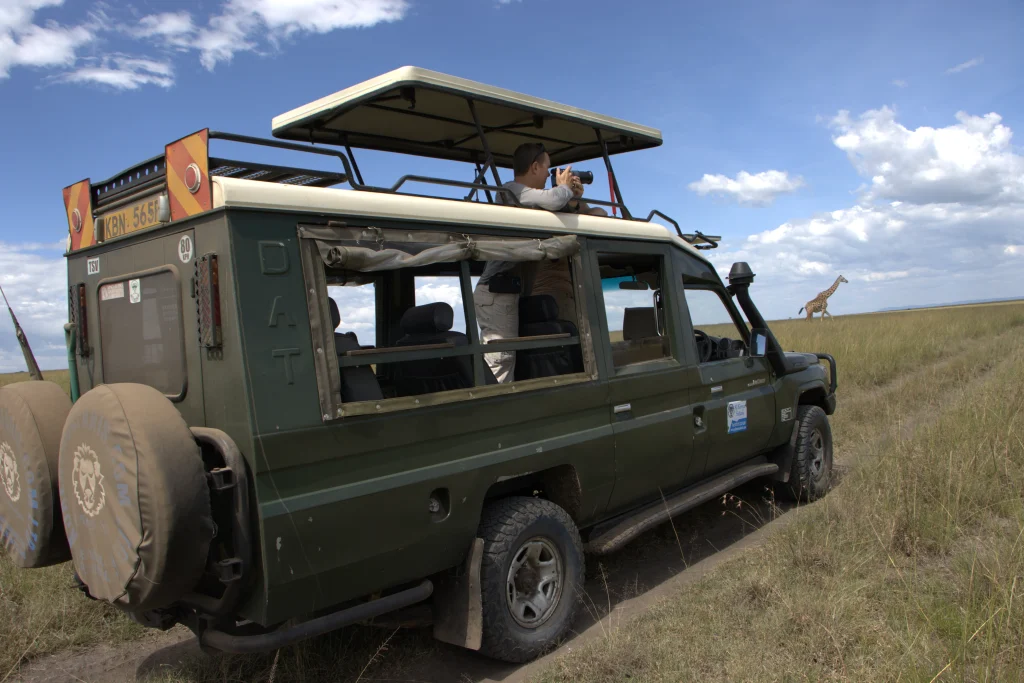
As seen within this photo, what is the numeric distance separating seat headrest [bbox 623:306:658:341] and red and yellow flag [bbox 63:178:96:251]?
9.57ft

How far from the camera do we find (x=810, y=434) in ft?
20.2

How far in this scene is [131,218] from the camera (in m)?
3.48

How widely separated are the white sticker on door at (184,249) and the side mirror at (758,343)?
405cm

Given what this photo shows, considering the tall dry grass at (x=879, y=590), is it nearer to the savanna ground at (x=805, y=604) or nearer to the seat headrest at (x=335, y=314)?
the savanna ground at (x=805, y=604)

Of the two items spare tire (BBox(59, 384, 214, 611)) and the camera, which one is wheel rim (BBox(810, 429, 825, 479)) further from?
spare tire (BBox(59, 384, 214, 611))

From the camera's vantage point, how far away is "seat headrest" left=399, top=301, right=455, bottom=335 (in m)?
3.95

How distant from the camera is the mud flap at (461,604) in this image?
11.4ft

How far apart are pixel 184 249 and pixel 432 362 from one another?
4.79ft

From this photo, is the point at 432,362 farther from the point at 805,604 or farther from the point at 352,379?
the point at 805,604

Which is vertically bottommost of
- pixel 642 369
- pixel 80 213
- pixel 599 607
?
pixel 599 607

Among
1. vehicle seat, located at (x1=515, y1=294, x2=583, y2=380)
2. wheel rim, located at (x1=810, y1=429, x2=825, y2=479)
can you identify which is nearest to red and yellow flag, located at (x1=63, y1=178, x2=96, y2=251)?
vehicle seat, located at (x1=515, y1=294, x2=583, y2=380)

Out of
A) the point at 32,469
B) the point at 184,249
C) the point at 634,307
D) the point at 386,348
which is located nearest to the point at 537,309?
the point at 634,307

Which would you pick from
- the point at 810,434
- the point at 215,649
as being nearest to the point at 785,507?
the point at 810,434

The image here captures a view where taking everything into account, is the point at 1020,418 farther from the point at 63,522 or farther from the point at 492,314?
the point at 63,522
